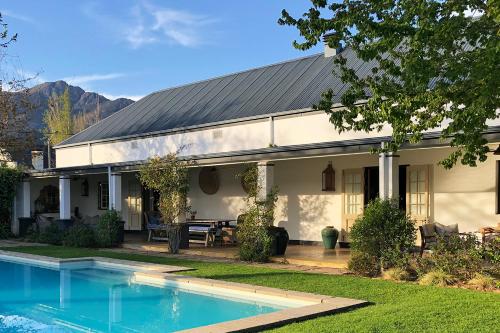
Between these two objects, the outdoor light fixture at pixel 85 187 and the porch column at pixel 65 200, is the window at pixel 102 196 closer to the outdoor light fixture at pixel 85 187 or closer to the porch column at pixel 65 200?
the outdoor light fixture at pixel 85 187

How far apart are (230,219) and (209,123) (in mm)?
3223

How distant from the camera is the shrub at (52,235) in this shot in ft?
61.8

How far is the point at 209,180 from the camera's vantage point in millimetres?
19266

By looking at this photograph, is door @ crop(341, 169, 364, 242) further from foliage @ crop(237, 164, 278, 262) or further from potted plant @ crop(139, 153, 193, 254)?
potted plant @ crop(139, 153, 193, 254)

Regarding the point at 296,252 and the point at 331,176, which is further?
the point at 331,176

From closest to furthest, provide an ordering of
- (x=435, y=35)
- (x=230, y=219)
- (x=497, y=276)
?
Result: (x=435, y=35) < (x=497, y=276) < (x=230, y=219)

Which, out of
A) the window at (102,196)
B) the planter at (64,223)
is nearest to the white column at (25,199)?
the planter at (64,223)

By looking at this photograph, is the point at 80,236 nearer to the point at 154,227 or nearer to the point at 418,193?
the point at 154,227

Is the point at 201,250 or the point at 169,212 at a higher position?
the point at 169,212

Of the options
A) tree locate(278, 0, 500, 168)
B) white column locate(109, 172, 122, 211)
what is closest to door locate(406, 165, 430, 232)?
tree locate(278, 0, 500, 168)

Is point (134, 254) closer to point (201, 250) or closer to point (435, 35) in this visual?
point (201, 250)

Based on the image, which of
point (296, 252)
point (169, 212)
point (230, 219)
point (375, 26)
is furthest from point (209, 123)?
point (375, 26)

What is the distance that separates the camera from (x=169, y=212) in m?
15.1

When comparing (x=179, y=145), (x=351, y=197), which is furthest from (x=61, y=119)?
(x=351, y=197)
